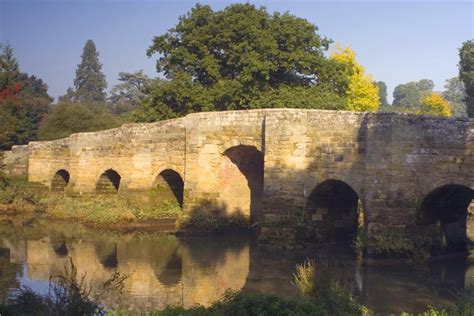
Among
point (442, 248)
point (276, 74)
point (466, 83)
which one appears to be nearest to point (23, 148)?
point (276, 74)

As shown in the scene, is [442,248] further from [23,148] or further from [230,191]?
[23,148]

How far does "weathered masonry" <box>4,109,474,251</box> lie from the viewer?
14.4m

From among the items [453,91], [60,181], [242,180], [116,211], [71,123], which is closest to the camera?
[242,180]

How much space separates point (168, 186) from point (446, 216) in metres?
11.2

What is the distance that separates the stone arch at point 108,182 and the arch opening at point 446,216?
1451cm

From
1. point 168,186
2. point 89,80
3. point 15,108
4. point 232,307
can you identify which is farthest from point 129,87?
point 232,307

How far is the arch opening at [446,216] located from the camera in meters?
14.7

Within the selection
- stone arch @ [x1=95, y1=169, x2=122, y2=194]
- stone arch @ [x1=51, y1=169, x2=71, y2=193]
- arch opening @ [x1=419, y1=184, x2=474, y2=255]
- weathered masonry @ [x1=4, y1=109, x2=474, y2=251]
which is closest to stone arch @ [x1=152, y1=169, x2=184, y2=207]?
weathered masonry @ [x1=4, y1=109, x2=474, y2=251]

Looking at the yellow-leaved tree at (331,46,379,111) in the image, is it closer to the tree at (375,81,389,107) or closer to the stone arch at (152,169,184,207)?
the stone arch at (152,169,184,207)

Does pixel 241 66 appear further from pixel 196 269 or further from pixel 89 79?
pixel 89 79

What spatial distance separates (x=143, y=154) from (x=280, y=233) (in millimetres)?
7796

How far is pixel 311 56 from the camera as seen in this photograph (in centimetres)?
2431

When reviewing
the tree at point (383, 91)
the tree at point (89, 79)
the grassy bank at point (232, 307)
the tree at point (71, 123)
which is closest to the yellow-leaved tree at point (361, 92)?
the tree at point (71, 123)

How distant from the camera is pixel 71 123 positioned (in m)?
34.7
